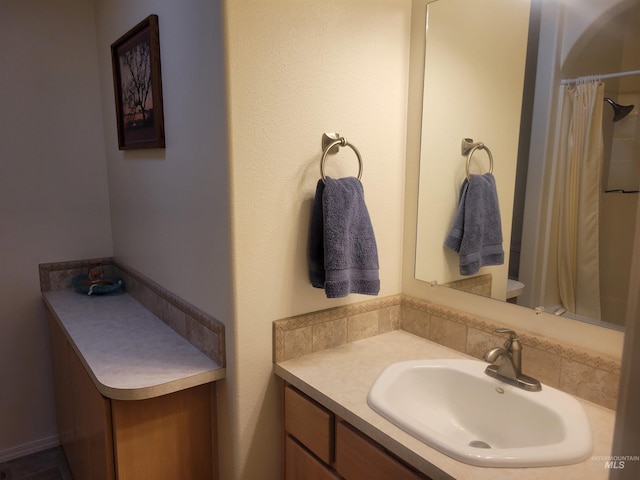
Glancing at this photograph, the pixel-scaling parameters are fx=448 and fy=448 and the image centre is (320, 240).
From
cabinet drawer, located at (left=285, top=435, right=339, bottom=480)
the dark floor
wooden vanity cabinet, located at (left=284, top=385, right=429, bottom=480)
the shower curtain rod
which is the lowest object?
the dark floor

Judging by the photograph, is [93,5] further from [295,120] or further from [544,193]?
[544,193]

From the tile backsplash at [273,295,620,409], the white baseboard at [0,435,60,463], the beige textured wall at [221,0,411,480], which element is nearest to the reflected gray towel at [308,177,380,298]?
the beige textured wall at [221,0,411,480]

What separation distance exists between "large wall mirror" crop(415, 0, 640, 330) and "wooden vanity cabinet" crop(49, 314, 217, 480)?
0.90 meters

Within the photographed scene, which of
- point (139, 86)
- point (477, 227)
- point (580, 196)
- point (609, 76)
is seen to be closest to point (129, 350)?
point (139, 86)

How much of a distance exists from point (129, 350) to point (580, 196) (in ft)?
4.71

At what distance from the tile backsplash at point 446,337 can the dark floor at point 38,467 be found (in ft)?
4.80

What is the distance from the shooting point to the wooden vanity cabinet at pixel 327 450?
104 centimetres

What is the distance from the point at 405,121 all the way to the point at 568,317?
834 mm

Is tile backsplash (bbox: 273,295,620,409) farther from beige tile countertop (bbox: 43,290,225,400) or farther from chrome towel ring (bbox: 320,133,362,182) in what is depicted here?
chrome towel ring (bbox: 320,133,362,182)

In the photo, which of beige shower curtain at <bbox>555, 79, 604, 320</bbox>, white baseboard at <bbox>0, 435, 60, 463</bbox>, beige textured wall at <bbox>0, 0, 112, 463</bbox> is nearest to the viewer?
beige shower curtain at <bbox>555, 79, 604, 320</bbox>

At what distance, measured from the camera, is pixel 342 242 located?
1.34m

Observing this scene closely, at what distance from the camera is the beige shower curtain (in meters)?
1.14

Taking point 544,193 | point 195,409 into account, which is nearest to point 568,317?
point 544,193

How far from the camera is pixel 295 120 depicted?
1.32 m
